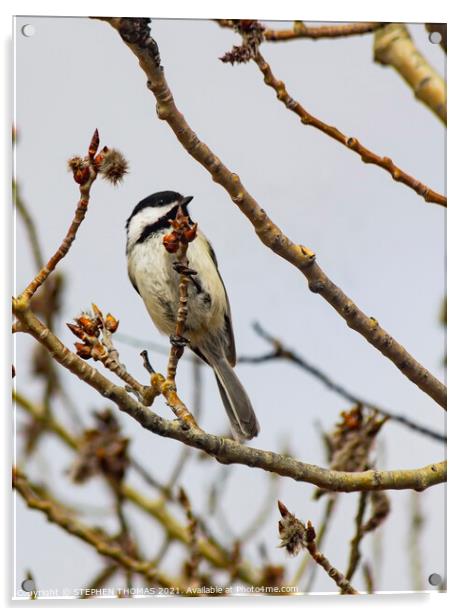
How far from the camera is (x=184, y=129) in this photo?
1487mm

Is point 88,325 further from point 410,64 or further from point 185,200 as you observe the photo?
point 410,64

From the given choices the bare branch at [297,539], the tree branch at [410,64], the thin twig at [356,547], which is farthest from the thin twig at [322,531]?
the tree branch at [410,64]

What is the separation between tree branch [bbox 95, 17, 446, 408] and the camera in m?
1.46

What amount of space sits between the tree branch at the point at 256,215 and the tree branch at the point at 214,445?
22cm

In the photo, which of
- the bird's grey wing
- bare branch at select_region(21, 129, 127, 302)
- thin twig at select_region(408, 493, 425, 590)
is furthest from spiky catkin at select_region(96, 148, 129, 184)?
thin twig at select_region(408, 493, 425, 590)

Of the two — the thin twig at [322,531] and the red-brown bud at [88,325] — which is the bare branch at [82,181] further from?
the thin twig at [322,531]

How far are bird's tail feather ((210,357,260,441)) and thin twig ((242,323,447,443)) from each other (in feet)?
0.24

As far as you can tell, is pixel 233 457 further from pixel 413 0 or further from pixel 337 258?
pixel 413 0

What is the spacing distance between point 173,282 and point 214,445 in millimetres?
542

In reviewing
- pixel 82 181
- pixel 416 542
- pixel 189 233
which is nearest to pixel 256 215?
pixel 189 233

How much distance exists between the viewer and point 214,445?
4.52 ft

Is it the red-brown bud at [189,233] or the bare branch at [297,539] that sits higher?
the red-brown bud at [189,233]

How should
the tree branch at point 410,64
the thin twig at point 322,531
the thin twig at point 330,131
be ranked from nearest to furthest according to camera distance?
1. the thin twig at point 330,131
2. the thin twig at point 322,531
3. the tree branch at point 410,64

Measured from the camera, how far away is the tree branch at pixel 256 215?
1.46m
